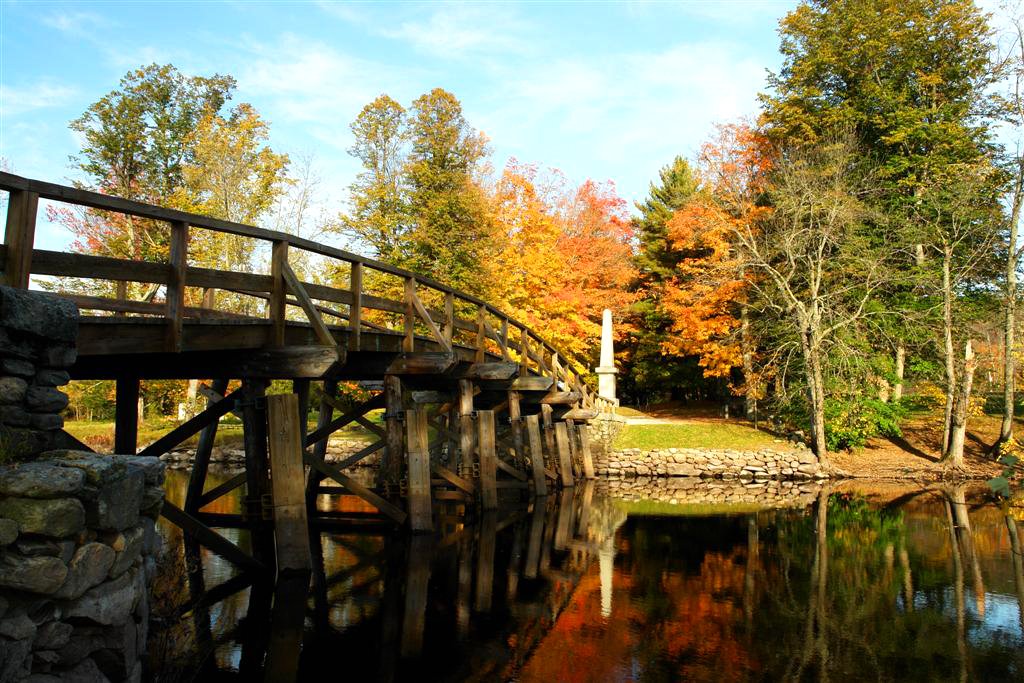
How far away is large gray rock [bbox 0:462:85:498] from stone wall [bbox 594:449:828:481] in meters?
20.7

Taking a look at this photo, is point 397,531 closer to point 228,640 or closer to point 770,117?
point 228,640

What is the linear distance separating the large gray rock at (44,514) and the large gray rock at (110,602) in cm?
39

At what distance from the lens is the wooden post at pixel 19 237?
5312mm

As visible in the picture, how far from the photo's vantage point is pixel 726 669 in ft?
22.0

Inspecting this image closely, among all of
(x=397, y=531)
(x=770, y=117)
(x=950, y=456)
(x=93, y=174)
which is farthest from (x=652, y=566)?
(x=93, y=174)

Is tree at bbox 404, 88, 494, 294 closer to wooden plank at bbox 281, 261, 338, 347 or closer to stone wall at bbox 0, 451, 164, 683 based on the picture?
wooden plank at bbox 281, 261, 338, 347

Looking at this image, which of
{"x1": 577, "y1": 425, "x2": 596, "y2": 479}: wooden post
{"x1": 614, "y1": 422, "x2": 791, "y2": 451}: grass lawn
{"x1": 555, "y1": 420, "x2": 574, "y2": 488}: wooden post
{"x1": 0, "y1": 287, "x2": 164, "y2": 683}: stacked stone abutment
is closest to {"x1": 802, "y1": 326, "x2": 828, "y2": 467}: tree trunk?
{"x1": 614, "y1": 422, "x2": 791, "y2": 451}: grass lawn

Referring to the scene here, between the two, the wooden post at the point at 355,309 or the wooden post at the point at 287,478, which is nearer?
the wooden post at the point at 287,478

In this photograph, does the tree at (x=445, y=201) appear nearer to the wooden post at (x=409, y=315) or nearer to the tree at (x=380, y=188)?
the tree at (x=380, y=188)

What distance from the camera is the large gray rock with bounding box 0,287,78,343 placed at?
4484mm

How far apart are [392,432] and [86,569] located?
28.0 ft

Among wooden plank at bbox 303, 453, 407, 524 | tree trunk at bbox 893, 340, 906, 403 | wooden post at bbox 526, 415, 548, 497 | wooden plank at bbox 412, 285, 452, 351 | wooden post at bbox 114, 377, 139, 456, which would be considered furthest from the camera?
tree trunk at bbox 893, 340, 906, 403

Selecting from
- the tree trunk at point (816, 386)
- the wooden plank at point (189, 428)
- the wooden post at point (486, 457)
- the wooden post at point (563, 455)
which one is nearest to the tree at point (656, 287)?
the tree trunk at point (816, 386)

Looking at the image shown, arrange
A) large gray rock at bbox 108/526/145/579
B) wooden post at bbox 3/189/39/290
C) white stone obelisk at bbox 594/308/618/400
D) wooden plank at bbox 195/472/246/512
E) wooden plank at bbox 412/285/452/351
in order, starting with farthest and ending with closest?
white stone obelisk at bbox 594/308/618/400 < wooden plank at bbox 412/285/452/351 < wooden plank at bbox 195/472/246/512 < wooden post at bbox 3/189/39/290 < large gray rock at bbox 108/526/145/579
